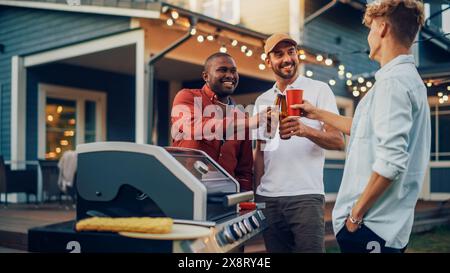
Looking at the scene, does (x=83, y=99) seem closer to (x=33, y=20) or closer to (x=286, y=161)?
(x=33, y=20)

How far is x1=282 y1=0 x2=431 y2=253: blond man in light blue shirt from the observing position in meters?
1.50

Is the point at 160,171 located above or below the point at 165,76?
below

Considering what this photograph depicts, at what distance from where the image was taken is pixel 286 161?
236cm

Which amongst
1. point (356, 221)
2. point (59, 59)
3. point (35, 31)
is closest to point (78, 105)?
Result: point (59, 59)

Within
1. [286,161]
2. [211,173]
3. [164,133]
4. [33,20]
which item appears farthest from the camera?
[164,133]

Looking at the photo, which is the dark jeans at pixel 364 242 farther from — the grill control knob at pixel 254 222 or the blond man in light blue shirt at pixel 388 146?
the grill control knob at pixel 254 222

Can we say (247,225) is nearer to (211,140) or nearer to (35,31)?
(211,140)

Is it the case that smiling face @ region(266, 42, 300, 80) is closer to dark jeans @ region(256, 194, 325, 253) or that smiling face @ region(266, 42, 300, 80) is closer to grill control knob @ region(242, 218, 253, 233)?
dark jeans @ region(256, 194, 325, 253)

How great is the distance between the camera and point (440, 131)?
10852 millimetres

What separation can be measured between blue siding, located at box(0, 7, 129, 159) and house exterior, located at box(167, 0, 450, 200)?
3.23 meters

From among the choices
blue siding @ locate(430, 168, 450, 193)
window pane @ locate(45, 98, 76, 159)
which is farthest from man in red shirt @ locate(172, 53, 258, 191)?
blue siding @ locate(430, 168, 450, 193)

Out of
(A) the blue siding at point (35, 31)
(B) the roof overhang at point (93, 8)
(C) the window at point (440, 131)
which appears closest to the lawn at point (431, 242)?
(C) the window at point (440, 131)
